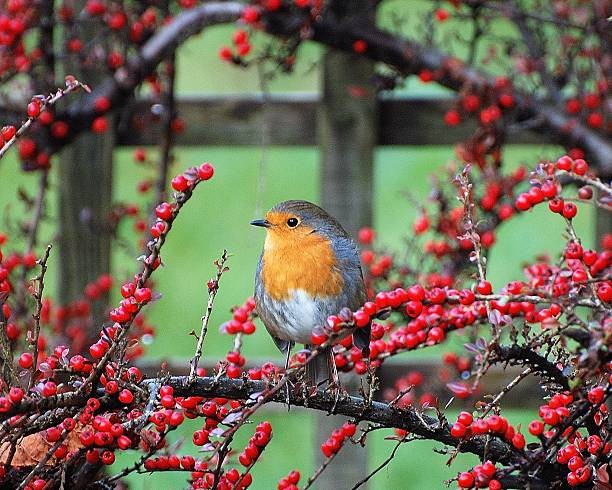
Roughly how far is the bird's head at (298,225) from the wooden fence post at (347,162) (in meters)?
0.94

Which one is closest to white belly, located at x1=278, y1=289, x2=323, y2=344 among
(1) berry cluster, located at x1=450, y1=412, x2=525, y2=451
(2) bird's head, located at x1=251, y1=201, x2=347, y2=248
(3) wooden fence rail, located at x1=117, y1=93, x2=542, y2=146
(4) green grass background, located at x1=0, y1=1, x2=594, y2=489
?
(2) bird's head, located at x1=251, y1=201, x2=347, y2=248

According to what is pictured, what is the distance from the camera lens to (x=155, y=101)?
11.7 feet

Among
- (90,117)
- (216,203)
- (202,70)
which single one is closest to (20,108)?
(90,117)

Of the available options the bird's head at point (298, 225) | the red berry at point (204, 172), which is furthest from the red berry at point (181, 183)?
the bird's head at point (298, 225)

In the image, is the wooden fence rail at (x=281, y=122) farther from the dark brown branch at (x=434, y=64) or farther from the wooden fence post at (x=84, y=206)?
the dark brown branch at (x=434, y=64)

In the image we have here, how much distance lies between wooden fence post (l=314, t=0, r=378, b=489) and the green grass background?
1.30m

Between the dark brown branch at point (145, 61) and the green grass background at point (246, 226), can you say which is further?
the green grass background at point (246, 226)

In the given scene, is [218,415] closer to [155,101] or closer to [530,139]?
[155,101]

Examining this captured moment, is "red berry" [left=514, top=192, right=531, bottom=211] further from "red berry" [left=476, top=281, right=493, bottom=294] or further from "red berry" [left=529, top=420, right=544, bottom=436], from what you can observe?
"red berry" [left=529, top=420, right=544, bottom=436]

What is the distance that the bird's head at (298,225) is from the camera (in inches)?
104

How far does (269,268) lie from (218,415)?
39.5 inches

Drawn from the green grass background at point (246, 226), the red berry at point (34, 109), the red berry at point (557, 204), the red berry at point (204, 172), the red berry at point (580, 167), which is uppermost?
the red berry at point (34, 109)

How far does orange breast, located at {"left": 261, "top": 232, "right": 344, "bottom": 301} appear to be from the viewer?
2.52m

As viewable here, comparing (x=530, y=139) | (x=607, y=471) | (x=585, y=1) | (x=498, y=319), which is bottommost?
(x=607, y=471)
